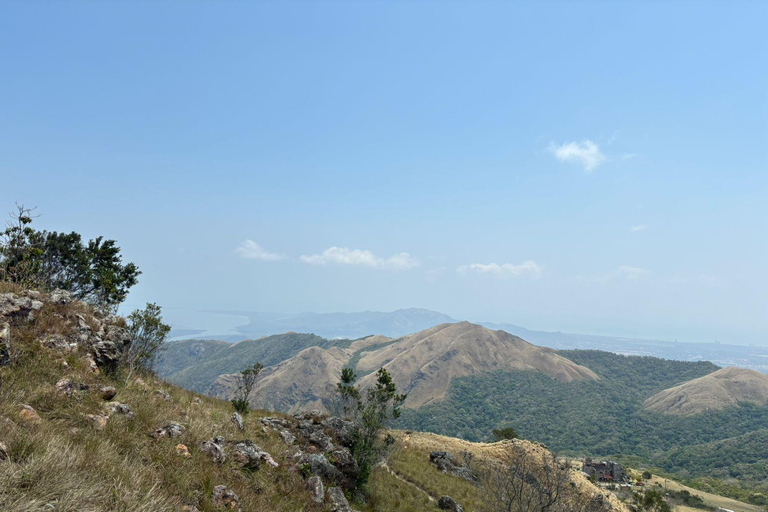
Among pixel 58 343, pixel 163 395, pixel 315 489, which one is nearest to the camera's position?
pixel 58 343

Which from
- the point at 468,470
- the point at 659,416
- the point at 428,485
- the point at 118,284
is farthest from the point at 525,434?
the point at 118,284

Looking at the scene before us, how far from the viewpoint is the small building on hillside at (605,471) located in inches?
2628

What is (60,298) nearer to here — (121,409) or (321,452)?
(121,409)

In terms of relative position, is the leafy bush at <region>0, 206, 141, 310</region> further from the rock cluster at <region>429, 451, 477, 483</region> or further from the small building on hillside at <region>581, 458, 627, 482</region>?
the small building on hillside at <region>581, 458, 627, 482</region>

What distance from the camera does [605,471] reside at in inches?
2694

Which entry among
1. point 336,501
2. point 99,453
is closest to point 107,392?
point 99,453

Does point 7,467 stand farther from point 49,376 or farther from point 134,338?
point 134,338

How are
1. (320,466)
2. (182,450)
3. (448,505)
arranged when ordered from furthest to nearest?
(448,505) < (320,466) < (182,450)

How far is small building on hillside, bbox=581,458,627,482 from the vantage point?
66750 mm

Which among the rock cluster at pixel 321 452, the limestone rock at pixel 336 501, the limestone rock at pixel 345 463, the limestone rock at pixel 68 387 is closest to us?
the limestone rock at pixel 68 387

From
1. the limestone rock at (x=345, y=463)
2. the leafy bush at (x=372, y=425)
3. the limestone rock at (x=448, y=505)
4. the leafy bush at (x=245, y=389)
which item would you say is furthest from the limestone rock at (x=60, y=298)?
the limestone rock at (x=448, y=505)

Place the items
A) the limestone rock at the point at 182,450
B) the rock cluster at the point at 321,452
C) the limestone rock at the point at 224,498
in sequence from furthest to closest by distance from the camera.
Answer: the rock cluster at the point at 321,452, the limestone rock at the point at 182,450, the limestone rock at the point at 224,498

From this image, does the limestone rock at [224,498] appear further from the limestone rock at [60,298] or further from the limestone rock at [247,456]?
the limestone rock at [60,298]

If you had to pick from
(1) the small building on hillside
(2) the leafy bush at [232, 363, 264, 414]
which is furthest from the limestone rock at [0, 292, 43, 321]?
(1) the small building on hillside
